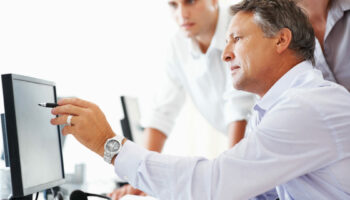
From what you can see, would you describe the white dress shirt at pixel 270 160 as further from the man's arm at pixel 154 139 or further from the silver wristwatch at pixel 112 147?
the man's arm at pixel 154 139

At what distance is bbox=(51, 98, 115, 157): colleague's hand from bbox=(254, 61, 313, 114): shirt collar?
0.52m

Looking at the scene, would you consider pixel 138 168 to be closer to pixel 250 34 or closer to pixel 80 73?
pixel 250 34

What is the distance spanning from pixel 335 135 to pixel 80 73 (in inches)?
98.3

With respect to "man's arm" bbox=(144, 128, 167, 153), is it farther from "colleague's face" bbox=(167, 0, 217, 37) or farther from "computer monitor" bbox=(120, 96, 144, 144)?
"colleague's face" bbox=(167, 0, 217, 37)

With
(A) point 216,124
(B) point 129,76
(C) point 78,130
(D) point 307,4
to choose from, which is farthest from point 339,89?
(B) point 129,76

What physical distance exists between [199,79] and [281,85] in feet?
3.60

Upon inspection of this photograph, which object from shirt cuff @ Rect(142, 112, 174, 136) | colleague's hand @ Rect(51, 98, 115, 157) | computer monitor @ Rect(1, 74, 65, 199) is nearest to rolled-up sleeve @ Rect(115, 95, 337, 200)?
colleague's hand @ Rect(51, 98, 115, 157)

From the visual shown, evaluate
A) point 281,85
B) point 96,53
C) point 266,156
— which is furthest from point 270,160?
point 96,53

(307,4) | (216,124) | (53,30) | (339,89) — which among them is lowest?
(216,124)

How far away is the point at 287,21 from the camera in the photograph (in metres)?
1.39

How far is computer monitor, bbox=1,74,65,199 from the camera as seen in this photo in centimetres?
109

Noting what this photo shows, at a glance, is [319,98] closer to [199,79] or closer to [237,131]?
[237,131]

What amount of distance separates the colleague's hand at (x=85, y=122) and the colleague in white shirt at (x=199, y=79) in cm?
112

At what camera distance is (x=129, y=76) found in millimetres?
3713
